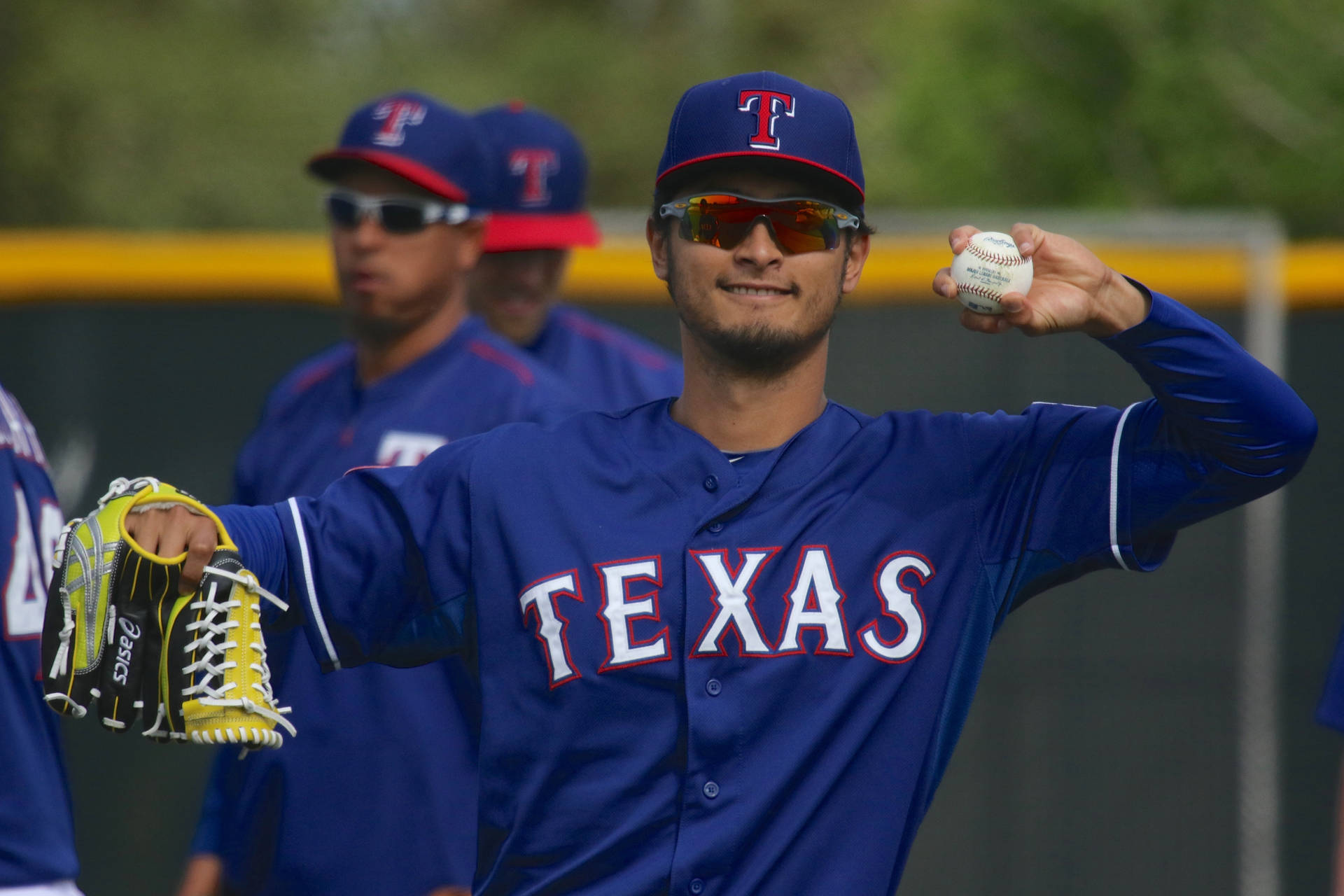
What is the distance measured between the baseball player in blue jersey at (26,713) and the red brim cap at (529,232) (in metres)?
1.72

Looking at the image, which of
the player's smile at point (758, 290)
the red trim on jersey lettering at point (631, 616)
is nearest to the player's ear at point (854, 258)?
the player's smile at point (758, 290)

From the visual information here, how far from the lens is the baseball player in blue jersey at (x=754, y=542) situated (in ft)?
6.50

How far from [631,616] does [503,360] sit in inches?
51.9

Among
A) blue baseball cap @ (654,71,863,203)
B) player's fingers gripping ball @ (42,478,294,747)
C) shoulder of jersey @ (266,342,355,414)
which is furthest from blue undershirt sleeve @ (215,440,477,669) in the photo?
shoulder of jersey @ (266,342,355,414)

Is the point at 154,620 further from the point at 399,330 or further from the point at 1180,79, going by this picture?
the point at 1180,79

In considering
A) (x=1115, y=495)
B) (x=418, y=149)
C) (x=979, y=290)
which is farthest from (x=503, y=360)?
(x=1115, y=495)

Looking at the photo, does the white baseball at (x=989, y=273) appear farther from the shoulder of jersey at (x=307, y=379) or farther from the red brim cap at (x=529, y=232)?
the red brim cap at (x=529, y=232)

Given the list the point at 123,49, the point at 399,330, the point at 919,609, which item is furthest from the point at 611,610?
the point at 123,49

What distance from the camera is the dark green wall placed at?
5133mm

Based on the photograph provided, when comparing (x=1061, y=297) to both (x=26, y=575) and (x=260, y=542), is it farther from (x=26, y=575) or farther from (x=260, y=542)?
(x=26, y=575)

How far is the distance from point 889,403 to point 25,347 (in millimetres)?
3135

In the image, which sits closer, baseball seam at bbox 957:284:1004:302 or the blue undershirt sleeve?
baseball seam at bbox 957:284:1004:302

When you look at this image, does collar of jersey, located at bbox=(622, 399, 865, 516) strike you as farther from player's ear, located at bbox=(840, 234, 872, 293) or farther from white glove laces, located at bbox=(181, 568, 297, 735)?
white glove laces, located at bbox=(181, 568, 297, 735)

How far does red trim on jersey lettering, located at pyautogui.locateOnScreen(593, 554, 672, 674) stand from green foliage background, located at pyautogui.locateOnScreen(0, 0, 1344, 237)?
30.7ft
